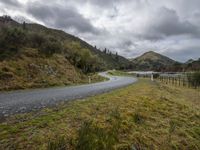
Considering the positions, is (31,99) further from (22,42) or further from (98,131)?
(22,42)

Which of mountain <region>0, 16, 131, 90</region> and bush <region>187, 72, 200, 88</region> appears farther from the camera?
bush <region>187, 72, 200, 88</region>

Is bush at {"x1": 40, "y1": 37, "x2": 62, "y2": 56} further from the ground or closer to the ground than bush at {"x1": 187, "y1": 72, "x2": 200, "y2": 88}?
further from the ground

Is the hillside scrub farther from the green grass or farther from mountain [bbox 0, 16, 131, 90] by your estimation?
the green grass

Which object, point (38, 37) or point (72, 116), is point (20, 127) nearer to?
point (72, 116)

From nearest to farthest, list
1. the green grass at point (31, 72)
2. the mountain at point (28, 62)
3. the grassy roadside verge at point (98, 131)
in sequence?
the grassy roadside verge at point (98, 131)
the green grass at point (31, 72)
the mountain at point (28, 62)

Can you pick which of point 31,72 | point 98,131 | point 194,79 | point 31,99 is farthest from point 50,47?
point 98,131

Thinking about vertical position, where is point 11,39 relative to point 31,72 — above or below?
above

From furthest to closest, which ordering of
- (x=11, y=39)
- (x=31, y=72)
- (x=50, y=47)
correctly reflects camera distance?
1. (x=50, y=47)
2. (x=11, y=39)
3. (x=31, y=72)

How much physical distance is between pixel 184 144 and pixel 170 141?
0.60 metres

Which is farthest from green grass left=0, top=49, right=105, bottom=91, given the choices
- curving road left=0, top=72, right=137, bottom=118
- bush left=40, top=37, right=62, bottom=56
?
curving road left=0, top=72, right=137, bottom=118

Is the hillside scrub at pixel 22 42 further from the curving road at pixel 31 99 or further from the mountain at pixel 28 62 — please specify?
the curving road at pixel 31 99

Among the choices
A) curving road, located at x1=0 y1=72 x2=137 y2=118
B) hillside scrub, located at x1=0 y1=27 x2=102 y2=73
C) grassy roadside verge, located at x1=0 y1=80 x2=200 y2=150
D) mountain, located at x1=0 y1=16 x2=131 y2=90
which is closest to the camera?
grassy roadside verge, located at x1=0 y1=80 x2=200 y2=150

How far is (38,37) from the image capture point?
36.8 m

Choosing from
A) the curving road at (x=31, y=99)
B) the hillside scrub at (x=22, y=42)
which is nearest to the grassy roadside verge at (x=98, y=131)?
the curving road at (x=31, y=99)
